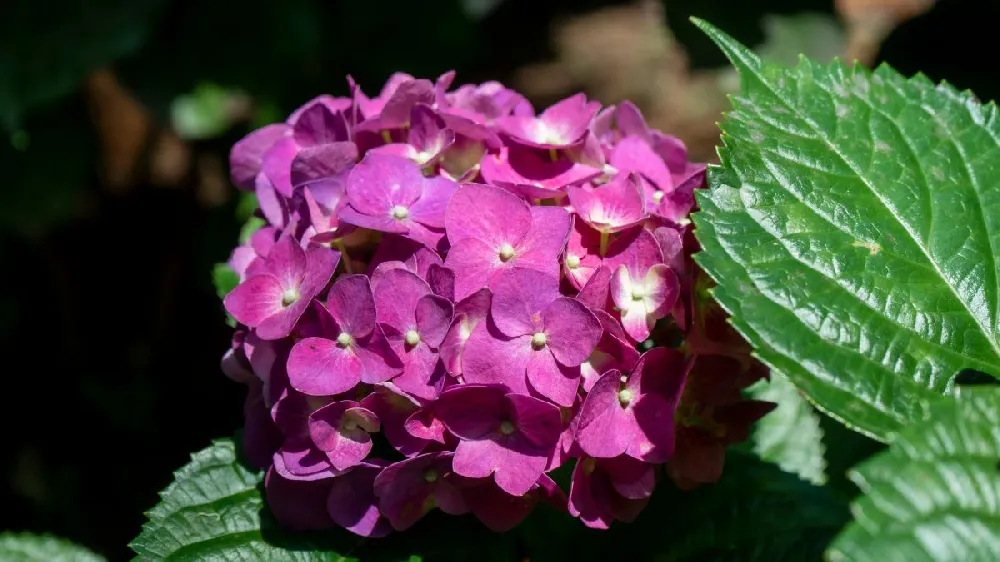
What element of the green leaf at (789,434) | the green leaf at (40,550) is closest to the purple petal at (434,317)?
the green leaf at (789,434)

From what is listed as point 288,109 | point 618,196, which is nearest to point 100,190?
point 288,109

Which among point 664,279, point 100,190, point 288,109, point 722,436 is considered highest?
point 664,279

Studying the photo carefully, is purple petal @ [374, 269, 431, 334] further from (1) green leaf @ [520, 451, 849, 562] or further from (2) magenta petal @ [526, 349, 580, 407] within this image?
(1) green leaf @ [520, 451, 849, 562]

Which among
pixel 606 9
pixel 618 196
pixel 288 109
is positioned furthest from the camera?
pixel 606 9

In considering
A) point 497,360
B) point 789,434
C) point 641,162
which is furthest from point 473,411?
point 789,434

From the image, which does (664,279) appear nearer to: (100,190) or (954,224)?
(954,224)

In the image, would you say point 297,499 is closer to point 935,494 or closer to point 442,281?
point 442,281

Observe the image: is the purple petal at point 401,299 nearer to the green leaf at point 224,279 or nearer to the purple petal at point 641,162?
the purple petal at point 641,162

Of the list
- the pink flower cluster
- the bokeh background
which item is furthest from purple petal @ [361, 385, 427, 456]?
the bokeh background
